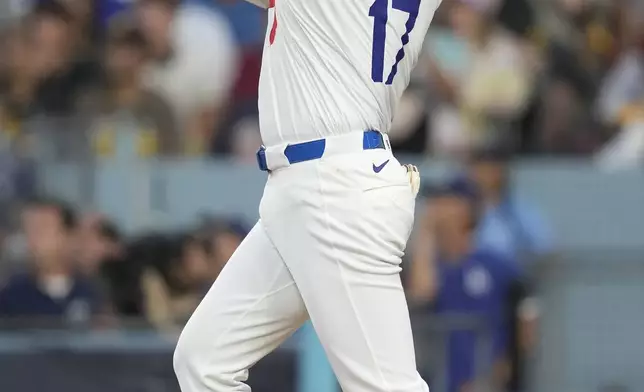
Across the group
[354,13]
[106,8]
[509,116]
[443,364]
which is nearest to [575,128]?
[509,116]

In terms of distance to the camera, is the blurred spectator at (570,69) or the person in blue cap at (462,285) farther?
the blurred spectator at (570,69)

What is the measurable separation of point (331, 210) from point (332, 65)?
41 centimetres

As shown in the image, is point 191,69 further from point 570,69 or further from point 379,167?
point 379,167

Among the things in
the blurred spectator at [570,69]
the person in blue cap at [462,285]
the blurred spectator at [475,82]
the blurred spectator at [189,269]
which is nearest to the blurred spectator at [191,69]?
the blurred spectator at [189,269]

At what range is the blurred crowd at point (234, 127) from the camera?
7.60 metres

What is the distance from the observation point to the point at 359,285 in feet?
12.8

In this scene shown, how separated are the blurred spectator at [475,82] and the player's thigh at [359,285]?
4772 mm

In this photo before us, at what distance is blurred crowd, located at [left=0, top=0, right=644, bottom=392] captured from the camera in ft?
24.9

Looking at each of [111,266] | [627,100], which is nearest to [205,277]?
[111,266]

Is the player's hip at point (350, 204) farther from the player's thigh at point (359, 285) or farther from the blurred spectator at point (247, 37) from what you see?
the blurred spectator at point (247, 37)

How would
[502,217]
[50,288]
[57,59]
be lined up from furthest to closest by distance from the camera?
[57,59], [502,217], [50,288]

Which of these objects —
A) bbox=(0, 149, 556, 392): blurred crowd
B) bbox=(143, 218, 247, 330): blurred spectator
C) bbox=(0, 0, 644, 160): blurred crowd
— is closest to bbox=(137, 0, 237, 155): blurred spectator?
bbox=(0, 0, 644, 160): blurred crowd

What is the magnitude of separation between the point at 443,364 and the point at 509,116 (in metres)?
2.25

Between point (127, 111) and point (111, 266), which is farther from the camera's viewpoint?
point (127, 111)
